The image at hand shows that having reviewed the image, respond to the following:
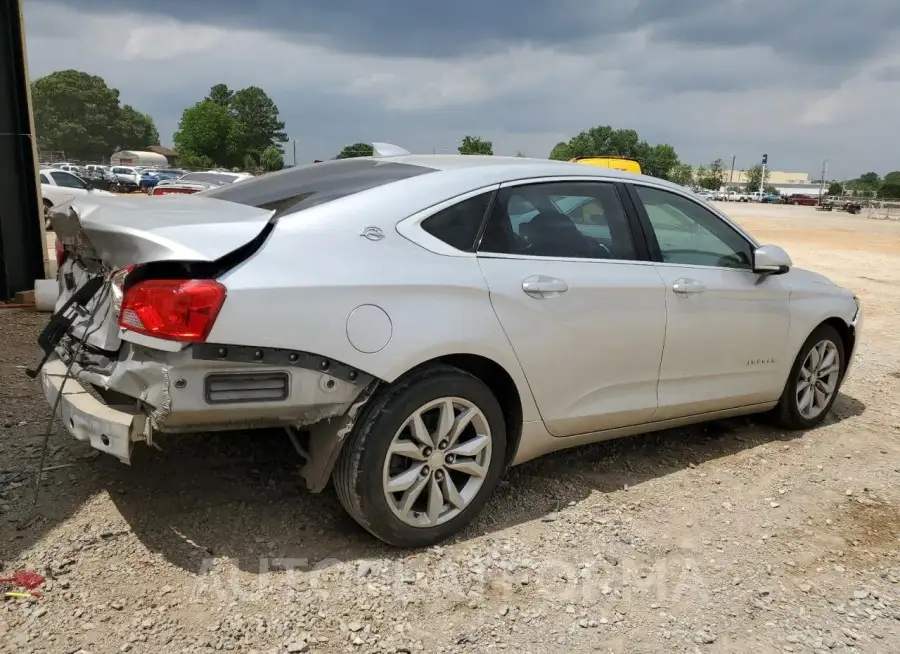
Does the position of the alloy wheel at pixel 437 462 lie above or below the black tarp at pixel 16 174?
below

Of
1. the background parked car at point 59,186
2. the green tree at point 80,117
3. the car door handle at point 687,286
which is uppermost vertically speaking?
the green tree at point 80,117

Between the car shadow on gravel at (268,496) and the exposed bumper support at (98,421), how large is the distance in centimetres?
60

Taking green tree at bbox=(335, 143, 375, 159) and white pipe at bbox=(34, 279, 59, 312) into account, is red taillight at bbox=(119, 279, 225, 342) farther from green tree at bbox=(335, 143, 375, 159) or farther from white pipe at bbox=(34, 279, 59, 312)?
white pipe at bbox=(34, 279, 59, 312)

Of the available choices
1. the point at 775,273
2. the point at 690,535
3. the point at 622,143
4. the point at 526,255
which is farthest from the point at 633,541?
the point at 622,143

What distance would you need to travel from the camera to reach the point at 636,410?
3879 mm

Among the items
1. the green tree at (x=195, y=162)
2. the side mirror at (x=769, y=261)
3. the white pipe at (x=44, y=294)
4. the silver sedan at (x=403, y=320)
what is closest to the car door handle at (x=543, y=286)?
the silver sedan at (x=403, y=320)

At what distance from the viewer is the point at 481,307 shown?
314cm

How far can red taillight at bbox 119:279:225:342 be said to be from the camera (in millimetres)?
2533

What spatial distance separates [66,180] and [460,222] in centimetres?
2318

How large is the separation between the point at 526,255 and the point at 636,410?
1.09m

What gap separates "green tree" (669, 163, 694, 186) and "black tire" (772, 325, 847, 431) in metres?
118

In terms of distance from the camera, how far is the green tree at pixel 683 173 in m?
119

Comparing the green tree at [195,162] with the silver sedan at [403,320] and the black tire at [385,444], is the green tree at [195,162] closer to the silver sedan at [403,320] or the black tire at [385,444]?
the silver sedan at [403,320]

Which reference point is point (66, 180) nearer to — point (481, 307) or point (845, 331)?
point (845, 331)
